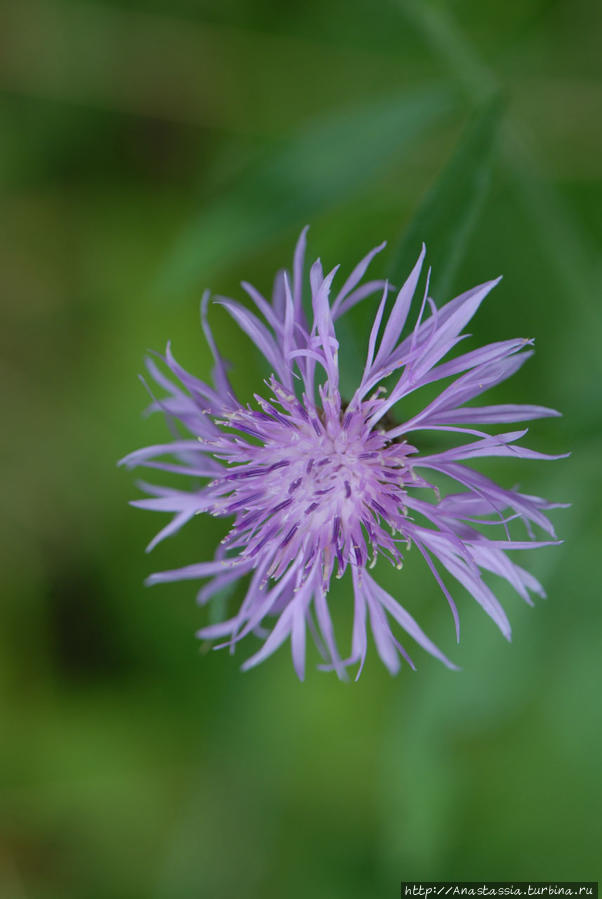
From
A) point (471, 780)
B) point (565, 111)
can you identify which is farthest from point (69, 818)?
point (565, 111)

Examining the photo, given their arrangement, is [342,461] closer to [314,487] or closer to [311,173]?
[314,487]

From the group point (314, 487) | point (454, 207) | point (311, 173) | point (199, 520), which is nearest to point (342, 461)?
point (314, 487)

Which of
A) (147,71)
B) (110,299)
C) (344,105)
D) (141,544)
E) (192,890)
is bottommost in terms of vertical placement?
A: (192,890)

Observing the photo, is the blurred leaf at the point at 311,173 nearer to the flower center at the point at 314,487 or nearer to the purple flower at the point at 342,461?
the purple flower at the point at 342,461

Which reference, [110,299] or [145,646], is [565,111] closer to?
[110,299]

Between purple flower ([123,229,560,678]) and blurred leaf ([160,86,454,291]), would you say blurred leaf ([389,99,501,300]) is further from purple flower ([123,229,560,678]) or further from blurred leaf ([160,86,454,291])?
blurred leaf ([160,86,454,291])

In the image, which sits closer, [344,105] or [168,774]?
[344,105]
